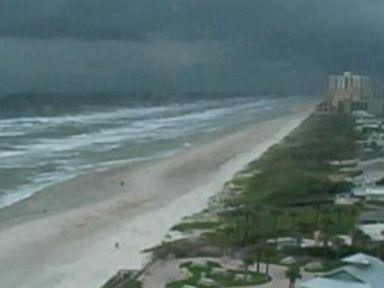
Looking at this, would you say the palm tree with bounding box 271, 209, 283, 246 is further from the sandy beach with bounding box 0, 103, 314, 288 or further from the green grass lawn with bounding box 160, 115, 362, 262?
the sandy beach with bounding box 0, 103, 314, 288

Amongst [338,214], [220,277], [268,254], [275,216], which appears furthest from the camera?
[338,214]

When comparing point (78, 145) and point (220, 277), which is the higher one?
point (220, 277)

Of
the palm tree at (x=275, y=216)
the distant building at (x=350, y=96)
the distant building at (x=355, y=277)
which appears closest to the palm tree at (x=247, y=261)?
the palm tree at (x=275, y=216)

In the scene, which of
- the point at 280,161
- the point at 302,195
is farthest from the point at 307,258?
the point at 280,161

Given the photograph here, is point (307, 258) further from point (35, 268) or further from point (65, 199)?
point (65, 199)

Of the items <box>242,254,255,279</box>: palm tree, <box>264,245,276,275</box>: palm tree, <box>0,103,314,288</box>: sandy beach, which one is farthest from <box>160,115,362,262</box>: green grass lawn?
<box>242,254,255,279</box>: palm tree

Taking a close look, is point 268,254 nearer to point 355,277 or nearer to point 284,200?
point 355,277

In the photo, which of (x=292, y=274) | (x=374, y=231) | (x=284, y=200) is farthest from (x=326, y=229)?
(x=292, y=274)
